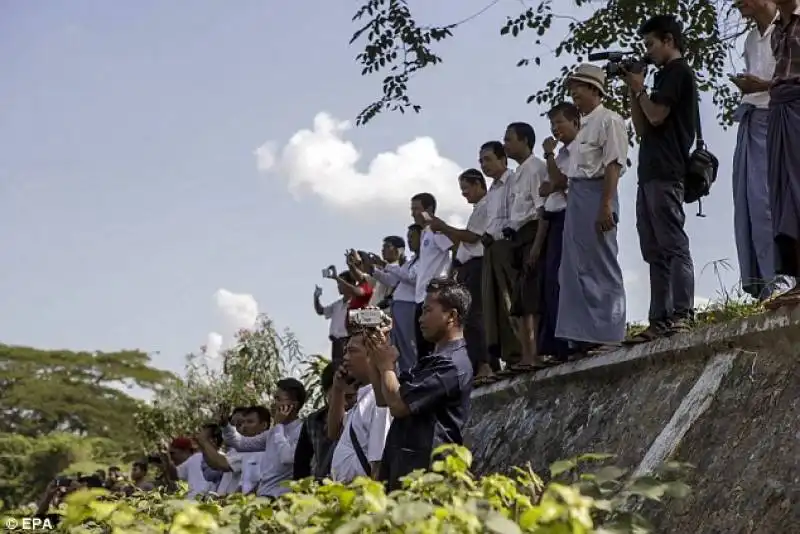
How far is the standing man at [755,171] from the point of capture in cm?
561

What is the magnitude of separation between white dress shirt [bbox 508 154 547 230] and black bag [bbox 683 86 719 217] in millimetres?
1339

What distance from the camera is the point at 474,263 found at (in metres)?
8.48

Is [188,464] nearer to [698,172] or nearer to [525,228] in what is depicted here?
[525,228]

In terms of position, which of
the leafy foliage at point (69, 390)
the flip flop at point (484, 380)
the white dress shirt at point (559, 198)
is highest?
the leafy foliage at point (69, 390)

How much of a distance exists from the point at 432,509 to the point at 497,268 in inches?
228

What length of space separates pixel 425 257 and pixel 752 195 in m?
3.74

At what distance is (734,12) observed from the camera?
10.4 m

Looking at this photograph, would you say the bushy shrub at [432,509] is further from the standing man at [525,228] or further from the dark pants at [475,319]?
the dark pants at [475,319]

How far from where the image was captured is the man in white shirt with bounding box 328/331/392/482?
528 centimetres

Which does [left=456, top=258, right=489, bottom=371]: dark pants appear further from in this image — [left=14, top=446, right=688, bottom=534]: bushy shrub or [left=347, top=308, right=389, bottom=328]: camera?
[left=14, top=446, right=688, bottom=534]: bushy shrub

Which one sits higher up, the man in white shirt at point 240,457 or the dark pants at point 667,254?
the dark pants at point 667,254

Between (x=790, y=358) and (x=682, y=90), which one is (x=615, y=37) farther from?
(x=790, y=358)

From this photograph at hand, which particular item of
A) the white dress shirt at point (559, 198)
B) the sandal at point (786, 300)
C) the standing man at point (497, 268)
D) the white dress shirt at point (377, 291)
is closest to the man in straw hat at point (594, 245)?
the white dress shirt at point (559, 198)

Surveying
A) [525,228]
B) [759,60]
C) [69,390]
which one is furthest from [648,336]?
[69,390]
